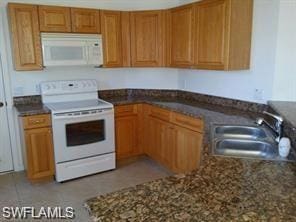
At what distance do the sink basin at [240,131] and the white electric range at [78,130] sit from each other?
152 cm

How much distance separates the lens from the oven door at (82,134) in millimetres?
3091

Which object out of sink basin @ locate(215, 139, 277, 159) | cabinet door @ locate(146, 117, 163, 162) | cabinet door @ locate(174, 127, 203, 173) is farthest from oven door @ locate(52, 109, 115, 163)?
sink basin @ locate(215, 139, 277, 159)

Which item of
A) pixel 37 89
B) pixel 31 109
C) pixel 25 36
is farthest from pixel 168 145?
pixel 25 36

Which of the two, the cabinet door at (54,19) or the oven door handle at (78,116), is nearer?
the oven door handle at (78,116)

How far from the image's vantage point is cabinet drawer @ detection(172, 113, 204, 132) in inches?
110

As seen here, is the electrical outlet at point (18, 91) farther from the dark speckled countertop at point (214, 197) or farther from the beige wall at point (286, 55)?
the beige wall at point (286, 55)

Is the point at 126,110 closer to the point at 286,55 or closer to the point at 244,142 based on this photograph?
the point at 244,142

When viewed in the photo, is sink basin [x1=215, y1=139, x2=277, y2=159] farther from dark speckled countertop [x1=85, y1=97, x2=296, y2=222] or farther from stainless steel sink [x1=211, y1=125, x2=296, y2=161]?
dark speckled countertop [x1=85, y1=97, x2=296, y2=222]

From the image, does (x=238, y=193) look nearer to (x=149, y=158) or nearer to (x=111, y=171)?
(x=111, y=171)

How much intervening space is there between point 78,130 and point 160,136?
108 cm

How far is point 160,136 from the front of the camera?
11.5 ft

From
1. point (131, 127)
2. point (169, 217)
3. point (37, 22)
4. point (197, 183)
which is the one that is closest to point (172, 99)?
point (131, 127)

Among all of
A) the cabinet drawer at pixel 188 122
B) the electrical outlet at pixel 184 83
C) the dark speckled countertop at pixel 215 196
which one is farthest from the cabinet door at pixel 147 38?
the dark speckled countertop at pixel 215 196

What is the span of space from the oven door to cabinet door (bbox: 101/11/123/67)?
2.62 ft
